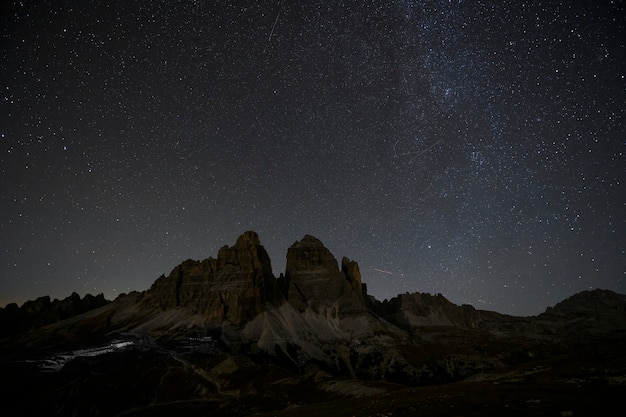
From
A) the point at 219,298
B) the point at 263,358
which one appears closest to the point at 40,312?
the point at 219,298

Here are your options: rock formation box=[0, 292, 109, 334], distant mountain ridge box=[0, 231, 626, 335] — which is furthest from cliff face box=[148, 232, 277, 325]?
rock formation box=[0, 292, 109, 334]

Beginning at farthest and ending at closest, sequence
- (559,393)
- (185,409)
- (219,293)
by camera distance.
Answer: (219,293) < (185,409) < (559,393)

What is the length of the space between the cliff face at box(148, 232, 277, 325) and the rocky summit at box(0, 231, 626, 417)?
0.71 meters

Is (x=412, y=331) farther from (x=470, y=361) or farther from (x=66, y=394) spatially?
(x=66, y=394)

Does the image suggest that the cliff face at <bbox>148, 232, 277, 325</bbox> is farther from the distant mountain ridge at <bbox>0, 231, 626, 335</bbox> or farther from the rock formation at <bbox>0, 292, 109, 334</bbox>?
the rock formation at <bbox>0, 292, 109, 334</bbox>

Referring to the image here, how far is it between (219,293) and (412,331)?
106152 mm

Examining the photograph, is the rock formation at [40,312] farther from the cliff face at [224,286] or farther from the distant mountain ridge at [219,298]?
the cliff face at [224,286]

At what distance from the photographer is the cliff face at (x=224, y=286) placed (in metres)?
160

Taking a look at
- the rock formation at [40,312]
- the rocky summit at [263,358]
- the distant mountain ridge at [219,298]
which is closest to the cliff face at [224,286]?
the distant mountain ridge at [219,298]

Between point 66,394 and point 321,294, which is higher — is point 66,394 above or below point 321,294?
below

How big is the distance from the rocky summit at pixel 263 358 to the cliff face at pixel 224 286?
27.9 inches

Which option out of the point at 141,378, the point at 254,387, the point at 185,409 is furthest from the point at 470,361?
the point at 141,378

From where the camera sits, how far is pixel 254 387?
76.2 metres

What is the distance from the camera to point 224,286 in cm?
17312
